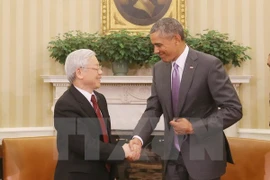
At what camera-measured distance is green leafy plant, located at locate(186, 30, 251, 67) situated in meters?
4.07

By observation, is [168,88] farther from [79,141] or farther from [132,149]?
[79,141]

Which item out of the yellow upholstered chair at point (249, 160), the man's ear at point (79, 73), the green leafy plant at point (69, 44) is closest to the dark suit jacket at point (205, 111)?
the man's ear at point (79, 73)

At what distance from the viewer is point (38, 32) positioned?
452 centimetres

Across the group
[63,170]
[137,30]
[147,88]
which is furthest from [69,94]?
[137,30]

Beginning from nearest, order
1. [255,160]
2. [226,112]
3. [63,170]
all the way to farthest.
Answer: [226,112] < [63,170] < [255,160]

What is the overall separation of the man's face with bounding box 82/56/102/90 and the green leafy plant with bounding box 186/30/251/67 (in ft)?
7.38

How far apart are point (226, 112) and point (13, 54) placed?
3.39m

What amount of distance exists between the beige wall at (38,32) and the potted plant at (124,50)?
0.48 meters

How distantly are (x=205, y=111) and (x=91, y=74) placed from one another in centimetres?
65

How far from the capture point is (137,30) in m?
4.46

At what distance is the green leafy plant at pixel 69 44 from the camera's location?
13.7 feet

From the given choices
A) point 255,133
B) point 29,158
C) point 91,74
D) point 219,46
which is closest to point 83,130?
point 91,74

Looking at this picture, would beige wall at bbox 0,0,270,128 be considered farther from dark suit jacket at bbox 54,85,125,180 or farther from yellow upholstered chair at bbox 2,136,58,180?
dark suit jacket at bbox 54,85,125,180

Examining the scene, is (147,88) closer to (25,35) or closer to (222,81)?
(25,35)
